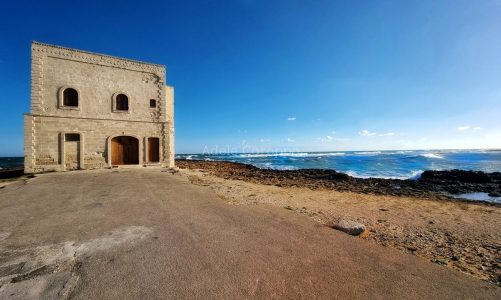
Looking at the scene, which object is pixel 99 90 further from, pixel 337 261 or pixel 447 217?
pixel 447 217

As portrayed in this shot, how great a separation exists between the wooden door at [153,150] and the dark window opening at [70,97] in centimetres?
512

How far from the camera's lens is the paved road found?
9.35 feet

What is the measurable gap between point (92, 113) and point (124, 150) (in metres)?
3.14

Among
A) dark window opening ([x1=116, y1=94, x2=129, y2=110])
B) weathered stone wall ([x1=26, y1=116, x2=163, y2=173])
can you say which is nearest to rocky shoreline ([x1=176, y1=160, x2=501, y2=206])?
weathered stone wall ([x1=26, y1=116, x2=163, y2=173])

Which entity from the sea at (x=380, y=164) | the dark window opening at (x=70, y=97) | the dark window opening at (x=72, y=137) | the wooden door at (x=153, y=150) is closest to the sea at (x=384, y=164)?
the sea at (x=380, y=164)

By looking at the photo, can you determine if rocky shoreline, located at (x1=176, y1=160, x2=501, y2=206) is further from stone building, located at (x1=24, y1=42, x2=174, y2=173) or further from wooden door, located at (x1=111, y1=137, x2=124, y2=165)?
wooden door, located at (x1=111, y1=137, x2=124, y2=165)

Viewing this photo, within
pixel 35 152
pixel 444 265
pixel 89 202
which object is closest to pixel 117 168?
pixel 35 152

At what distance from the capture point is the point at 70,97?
15.3m

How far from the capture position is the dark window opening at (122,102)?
54.9ft

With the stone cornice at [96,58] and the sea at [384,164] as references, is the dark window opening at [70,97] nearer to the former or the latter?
the stone cornice at [96,58]

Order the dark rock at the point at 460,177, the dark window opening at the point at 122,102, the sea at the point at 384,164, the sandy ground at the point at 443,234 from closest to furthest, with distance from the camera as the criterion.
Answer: the sandy ground at the point at 443,234 < the dark window opening at the point at 122,102 < the dark rock at the point at 460,177 < the sea at the point at 384,164

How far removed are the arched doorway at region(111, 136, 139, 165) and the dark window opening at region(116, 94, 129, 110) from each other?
2151 mm

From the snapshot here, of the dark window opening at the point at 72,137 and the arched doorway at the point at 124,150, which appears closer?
the dark window opening at the point at 72,137

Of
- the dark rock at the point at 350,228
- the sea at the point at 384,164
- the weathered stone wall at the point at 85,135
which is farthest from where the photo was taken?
the sea at the point at 384,164
